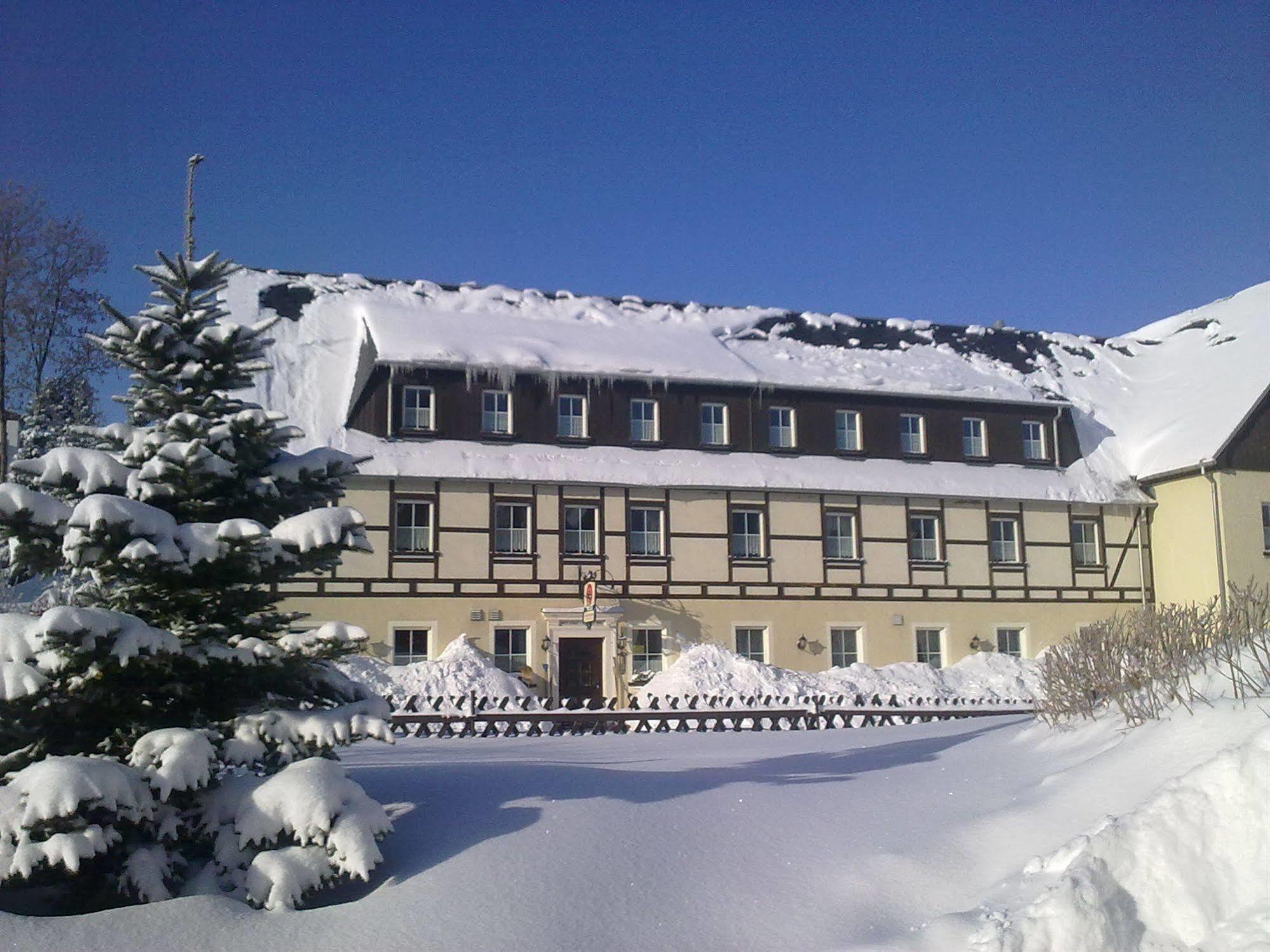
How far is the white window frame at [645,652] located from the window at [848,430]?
6.70m

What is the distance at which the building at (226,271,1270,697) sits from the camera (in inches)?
947

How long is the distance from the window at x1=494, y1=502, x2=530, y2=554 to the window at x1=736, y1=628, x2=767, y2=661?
5112mm

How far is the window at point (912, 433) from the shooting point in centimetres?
2816

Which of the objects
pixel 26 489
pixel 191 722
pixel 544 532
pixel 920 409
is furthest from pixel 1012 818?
pixel 920 409

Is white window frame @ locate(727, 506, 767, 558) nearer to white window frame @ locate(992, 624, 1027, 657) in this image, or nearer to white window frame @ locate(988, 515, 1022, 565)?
white window frame @ locate(988, 515, 1022, 565)

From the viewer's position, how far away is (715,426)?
26656mm

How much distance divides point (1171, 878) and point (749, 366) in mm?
21646

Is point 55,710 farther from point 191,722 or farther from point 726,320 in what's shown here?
point 726,320

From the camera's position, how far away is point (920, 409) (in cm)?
2830

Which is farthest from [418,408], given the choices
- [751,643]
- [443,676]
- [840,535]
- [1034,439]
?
[1034,439]

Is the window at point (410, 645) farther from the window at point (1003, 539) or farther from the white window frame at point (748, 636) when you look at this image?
the window at point (1003, 539)

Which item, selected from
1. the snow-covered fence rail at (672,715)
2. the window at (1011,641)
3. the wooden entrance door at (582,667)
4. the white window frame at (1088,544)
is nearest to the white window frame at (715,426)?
the wooden entrance door at (582,667)

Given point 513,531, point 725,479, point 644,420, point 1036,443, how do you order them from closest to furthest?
point 513,531 < point 725,479 < point 644,420 < point 1036,443

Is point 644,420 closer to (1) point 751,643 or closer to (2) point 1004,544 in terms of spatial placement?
(1) point 751,643
